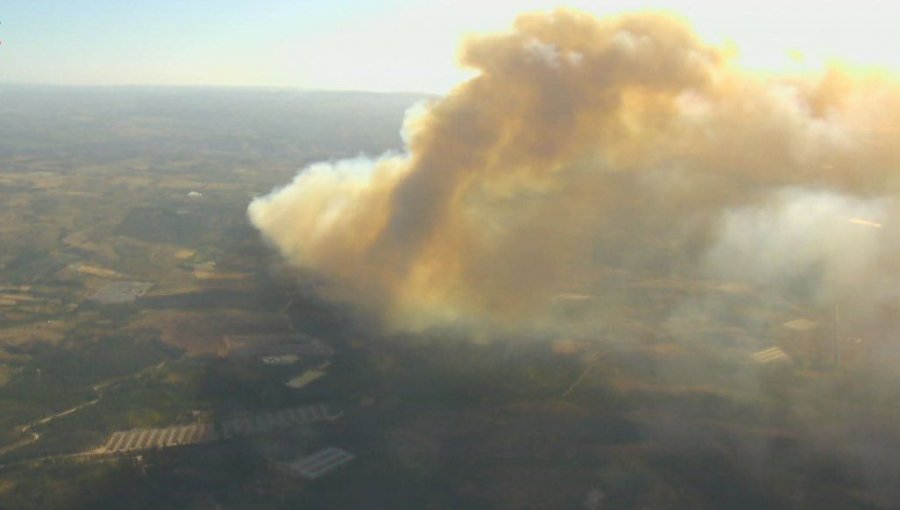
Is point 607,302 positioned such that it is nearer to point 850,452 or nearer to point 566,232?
point 566,232

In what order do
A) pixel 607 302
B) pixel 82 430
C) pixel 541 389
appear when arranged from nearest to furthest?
pixel 82 430
pixel 541 389
pixel 607 302

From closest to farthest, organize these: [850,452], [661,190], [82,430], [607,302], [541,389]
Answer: [850,452] → [82,430] → [541,389] → [607,302] → [661,190]

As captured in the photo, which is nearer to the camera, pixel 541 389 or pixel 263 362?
pixel 541 389

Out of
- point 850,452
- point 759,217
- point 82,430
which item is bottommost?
point 82,430

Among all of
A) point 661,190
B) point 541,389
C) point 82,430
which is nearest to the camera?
point 82,430

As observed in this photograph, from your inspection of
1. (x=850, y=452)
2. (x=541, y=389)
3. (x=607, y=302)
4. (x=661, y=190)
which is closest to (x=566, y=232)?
(x=661, y=190)

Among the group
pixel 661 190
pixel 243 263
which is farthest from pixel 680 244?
pixel 243 263

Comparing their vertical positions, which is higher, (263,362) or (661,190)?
(661,190)

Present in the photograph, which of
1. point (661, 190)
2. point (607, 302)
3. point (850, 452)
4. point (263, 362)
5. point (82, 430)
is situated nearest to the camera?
point (850, 452)

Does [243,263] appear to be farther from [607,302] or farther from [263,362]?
[607,302]
